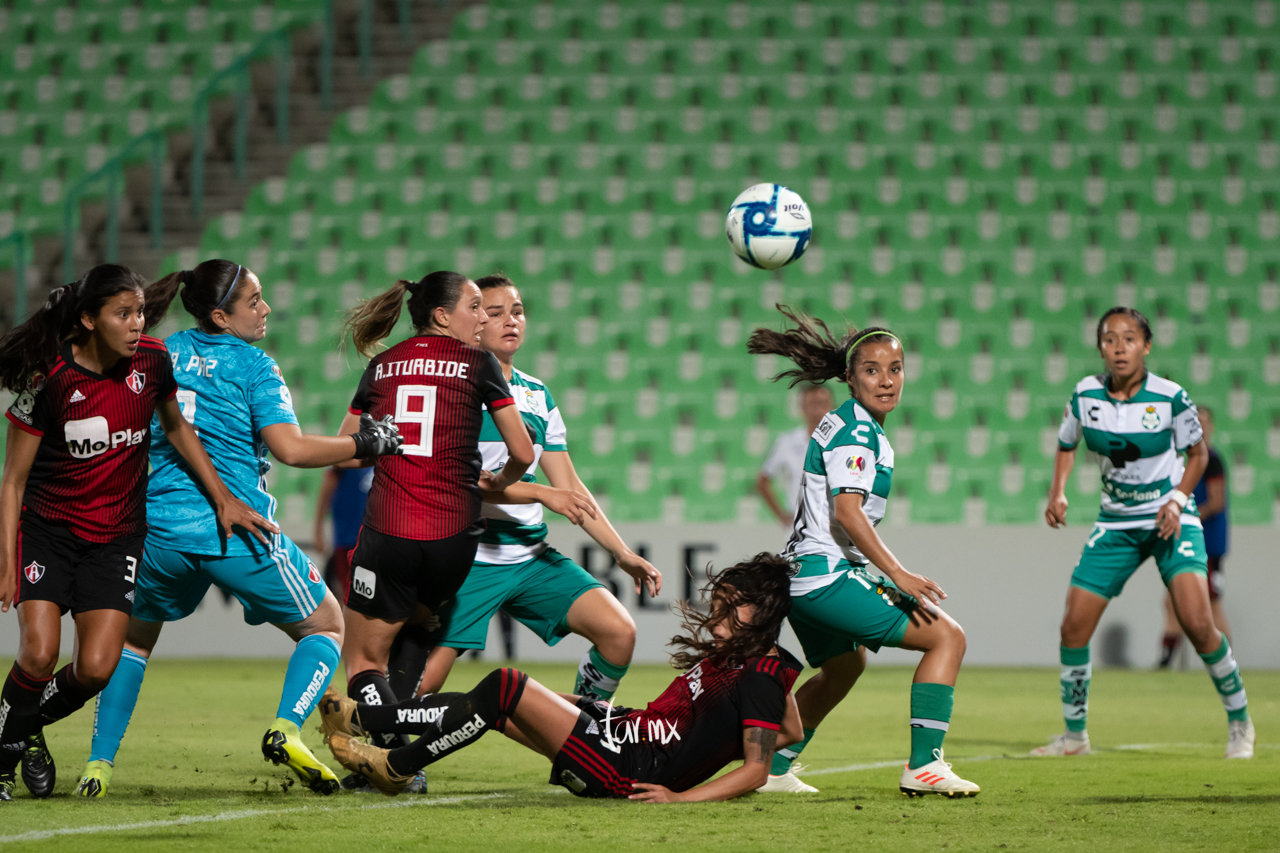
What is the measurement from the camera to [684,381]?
1395 cm

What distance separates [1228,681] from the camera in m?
6.73

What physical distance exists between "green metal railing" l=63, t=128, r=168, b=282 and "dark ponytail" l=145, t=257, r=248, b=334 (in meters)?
9.36

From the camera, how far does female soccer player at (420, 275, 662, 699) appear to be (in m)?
5.41

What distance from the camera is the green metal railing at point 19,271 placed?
13.7 m

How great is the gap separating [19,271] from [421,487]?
10.2 meters

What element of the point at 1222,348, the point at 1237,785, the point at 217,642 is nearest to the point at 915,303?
the point at 1222,348

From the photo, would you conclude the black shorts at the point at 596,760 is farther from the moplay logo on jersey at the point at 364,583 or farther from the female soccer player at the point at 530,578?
the moplay logo on jersey at the point at 364,583

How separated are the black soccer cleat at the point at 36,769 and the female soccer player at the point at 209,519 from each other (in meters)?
0.11

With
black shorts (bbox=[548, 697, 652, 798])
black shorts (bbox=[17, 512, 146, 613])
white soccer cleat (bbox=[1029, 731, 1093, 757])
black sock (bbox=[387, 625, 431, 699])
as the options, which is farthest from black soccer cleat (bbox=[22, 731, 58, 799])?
white soccer cleat (bbox=[1029, 731, 1093, 757])

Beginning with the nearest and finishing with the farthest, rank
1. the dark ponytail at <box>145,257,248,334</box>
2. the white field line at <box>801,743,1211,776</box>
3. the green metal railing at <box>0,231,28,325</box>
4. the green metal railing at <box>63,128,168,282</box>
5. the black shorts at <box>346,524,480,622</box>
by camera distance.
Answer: the black shorts at <box>346,524,480,622</box> → the dark ponytail at <box>145,257,248,334</box> → the white field line at <box>801,743,1211,776</box> → the green metal railing at <box>0,231,28,325</box> → the green metal railing at <box>63,128,168,282</box>

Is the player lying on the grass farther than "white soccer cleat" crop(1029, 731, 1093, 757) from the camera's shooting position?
No

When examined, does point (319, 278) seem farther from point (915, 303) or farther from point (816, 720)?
point (816, 720)

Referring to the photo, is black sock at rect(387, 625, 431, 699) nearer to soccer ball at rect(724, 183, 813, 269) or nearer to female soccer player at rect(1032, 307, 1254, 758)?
soccer ball at rect(724, 183, 813, 269)

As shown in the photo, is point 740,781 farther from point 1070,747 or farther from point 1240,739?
point 1240,739
